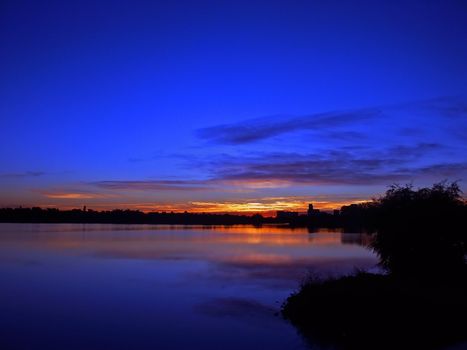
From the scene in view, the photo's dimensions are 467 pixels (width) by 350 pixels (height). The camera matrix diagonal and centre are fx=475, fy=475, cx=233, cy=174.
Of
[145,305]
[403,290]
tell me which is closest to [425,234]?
[403,290]

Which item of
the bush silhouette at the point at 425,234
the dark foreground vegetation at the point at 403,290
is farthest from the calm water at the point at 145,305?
the bush silhouette at the point at 425,234

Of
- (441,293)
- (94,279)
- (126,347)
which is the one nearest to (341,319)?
(441,293)

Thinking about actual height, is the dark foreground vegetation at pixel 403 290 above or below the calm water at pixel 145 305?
above

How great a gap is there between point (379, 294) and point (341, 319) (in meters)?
2.23

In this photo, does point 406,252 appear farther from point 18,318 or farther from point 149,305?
point 18,318

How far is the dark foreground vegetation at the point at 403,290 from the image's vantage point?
57.0 ft

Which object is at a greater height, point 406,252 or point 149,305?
point 406,252

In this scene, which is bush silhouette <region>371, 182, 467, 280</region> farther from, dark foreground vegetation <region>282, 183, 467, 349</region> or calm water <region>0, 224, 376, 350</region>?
calm water <region>0, 224, 376, 350</region>

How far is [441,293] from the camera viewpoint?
21625 millimetres

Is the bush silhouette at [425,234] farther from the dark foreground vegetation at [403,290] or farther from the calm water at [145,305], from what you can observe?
the calm water at [145,305]

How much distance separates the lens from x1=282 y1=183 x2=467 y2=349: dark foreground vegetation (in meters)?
17.4

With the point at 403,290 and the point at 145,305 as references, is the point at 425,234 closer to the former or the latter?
the point at 403,290

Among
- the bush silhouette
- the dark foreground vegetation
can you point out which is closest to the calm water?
the dark foreground vegetation

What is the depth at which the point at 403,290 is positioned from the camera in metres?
21.6
